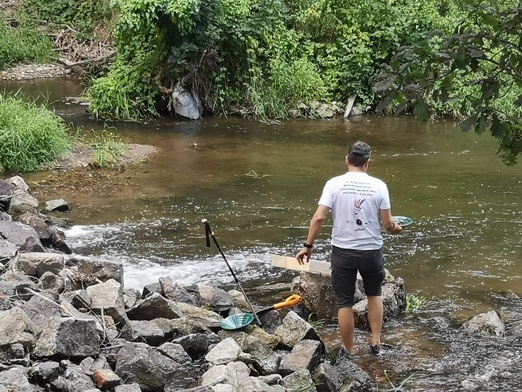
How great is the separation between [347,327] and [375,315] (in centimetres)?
26

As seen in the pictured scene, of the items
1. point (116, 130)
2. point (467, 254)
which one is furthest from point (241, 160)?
point (467, 254)

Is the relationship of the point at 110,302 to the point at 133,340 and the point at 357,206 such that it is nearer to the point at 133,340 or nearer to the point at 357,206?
the point at 133,340

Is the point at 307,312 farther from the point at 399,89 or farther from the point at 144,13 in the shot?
the point at 144,13

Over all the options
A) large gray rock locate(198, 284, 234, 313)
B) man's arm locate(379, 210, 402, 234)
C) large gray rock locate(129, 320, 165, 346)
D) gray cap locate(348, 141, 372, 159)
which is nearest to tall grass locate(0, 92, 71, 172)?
large gray rock locate(198, 284, 234, 313)

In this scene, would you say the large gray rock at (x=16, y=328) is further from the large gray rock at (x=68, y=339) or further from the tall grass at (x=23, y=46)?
the tall grass at (x=23, y=46)

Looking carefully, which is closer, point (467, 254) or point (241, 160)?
point (467, 254)

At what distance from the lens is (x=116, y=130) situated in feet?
47.8

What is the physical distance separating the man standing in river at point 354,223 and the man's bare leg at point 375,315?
167mm

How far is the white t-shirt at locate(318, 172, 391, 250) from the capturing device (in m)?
5.62

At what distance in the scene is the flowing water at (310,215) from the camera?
6.39 meters

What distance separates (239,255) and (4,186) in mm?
3148

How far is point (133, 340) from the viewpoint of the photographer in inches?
216

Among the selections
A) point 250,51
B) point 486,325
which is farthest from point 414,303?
point 250,51

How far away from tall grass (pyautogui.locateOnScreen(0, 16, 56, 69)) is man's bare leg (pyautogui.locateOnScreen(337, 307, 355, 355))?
1695 cm
